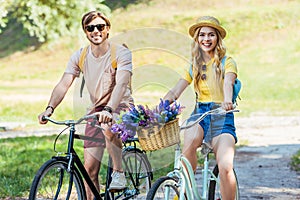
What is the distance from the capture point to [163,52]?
1410 inches

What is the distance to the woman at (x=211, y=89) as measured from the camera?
5422 millimetres

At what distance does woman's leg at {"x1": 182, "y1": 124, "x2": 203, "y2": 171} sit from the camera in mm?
5473

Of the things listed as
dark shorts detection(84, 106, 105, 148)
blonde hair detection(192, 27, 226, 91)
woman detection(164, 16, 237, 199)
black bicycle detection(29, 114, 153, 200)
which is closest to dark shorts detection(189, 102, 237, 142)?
woman detection(164, 16, 237, 199)

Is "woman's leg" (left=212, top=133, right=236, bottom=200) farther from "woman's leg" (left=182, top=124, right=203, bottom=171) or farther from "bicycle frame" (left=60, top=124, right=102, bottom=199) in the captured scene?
"bicycle frame" (left=60, top=124, right=102, bottom=199)

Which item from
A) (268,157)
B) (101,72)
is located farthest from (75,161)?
(268,157)

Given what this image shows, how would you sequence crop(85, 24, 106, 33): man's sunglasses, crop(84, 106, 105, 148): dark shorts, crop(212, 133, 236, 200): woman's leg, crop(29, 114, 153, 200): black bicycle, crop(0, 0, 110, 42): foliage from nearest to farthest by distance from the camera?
crop(29, 114, 153, 200): black bicycle < crop(212, 133, 236, 200): woman's leg < crop(85, 24, 106, 33): man's sunglasses < crop(84, 106, 105, 148): dark shorts < crop(0, 0, 110, 42): foliage

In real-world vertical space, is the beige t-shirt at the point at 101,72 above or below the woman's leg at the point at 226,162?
above

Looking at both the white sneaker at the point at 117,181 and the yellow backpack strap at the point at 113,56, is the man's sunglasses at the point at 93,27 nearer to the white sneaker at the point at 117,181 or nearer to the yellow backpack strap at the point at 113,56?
the yellow backpack strap at the point at 113,56

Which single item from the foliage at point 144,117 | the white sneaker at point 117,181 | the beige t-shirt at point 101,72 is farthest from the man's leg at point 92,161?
the foliage at point 144,117

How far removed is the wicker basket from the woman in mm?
468

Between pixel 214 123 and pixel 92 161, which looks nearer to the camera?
pixel 214 123

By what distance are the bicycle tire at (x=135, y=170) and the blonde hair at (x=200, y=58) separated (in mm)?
983

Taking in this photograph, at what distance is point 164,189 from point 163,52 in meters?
31.0

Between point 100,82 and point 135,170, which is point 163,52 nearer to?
point 135,170
